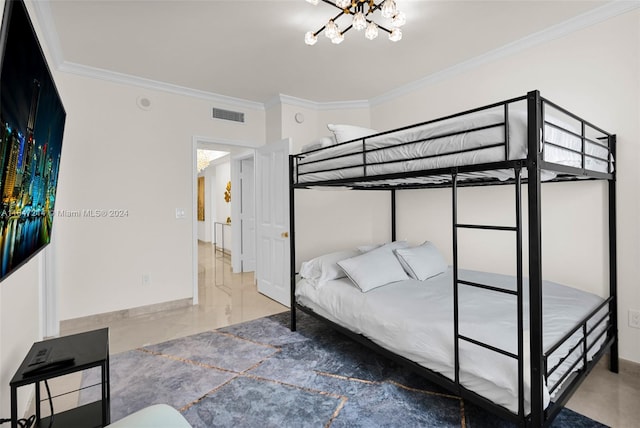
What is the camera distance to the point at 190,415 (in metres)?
1.94

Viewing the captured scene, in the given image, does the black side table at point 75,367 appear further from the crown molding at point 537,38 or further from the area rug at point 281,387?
the crown molding at point 537,38

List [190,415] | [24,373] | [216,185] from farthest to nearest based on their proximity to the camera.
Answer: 1. [216,185]
2. [190,415]
3. [24,373]

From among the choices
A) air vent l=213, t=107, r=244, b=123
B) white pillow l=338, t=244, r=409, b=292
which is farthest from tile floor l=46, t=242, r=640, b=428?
air vent l=213, t=107, r=244, b=123

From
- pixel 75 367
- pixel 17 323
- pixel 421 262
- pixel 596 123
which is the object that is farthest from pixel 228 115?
pixel 596 123

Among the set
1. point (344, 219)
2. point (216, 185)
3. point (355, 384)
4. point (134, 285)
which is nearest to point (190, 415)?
point (355, 384)

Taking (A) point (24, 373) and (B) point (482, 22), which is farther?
(B) point (482, 22)

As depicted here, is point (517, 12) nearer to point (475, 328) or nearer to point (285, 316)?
point (475, 328)

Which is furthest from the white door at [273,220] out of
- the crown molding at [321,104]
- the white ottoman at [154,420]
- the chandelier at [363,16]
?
the white ottoman at [154,420]

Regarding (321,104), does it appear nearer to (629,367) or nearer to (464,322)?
(464,322)

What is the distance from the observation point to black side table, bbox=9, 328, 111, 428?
4.58 ft

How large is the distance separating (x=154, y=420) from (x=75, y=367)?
59 cm

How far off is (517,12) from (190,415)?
11.5 ft

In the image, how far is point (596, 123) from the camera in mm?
2449

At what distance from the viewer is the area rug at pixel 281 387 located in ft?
6.20
